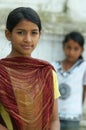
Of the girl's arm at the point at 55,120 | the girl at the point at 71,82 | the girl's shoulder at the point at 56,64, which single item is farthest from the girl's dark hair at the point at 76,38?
the girl's arm at the point at 55,120

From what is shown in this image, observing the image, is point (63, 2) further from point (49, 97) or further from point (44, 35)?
point (49, 97)

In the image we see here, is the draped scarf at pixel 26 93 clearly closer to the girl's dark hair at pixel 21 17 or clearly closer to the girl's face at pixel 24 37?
the girl's face at pixel 24 37

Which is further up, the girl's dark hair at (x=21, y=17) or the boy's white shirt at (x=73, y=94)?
the girl's dark hair at (x=21, y=17)

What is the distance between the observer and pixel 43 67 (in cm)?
314

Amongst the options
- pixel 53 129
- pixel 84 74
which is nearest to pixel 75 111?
pixel 84 74

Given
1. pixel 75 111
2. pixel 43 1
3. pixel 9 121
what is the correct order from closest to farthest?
pixel 9 121
pixel 75 111
pixel 43 1

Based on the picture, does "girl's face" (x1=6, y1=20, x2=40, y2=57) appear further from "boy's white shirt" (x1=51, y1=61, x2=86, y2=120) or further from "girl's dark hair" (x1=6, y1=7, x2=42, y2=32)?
"boy's white shirt" (x1=51, y1=61, x2=86, y2=120)

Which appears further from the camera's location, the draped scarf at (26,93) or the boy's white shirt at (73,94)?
the boy's white shirt at (73,94)

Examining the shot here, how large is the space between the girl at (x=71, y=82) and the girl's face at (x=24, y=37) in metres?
2.27

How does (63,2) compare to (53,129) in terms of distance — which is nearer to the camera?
(53,129)

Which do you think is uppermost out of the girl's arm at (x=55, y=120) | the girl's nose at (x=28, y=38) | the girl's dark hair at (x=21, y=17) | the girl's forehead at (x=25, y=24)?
the girl's dark hair at (x=21, y=17)

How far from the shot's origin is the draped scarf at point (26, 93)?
301cm

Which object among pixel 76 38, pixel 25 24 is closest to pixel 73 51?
pixel 76 38

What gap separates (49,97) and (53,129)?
0.22m
